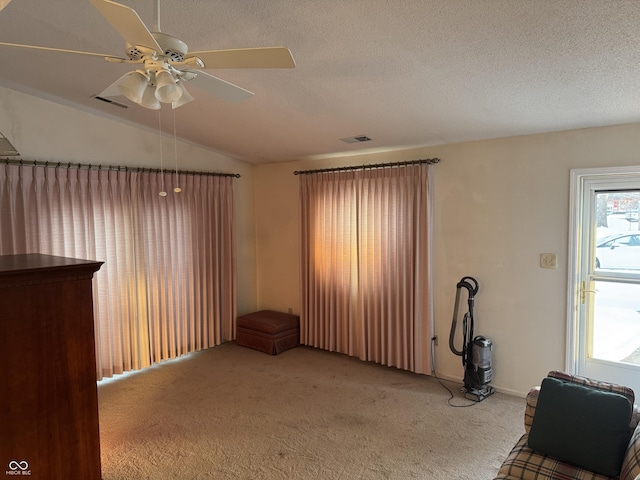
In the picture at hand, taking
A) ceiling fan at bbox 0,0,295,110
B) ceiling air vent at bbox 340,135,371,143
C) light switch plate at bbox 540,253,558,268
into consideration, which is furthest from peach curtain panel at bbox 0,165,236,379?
light switch plate at bbox 540,253,558,268

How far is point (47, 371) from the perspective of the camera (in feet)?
5.52

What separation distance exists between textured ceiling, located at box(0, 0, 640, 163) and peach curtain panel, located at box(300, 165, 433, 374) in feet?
2.33

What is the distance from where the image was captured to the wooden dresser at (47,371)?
1569 mm

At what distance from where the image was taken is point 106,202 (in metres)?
4.11

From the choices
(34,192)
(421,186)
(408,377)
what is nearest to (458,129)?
(421,186)

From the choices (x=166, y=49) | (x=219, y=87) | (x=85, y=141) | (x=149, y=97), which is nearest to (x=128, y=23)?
(x=166, y=49)

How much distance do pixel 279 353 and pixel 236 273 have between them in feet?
3.79

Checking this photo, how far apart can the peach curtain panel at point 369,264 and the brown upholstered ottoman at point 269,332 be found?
14 centimetres

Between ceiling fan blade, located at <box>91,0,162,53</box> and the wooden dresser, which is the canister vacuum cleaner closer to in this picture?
the wooden dresser

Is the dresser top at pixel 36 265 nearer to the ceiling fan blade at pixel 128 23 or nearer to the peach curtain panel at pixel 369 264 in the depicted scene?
the ceiling fan blade at pixel 128 23

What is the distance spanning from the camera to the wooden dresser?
1569 mm
